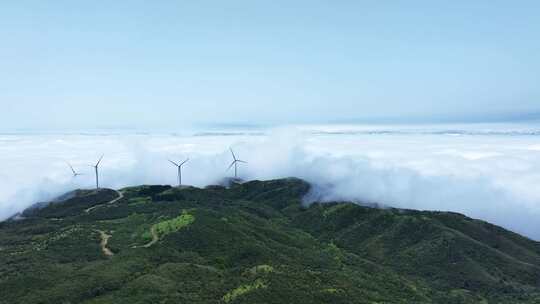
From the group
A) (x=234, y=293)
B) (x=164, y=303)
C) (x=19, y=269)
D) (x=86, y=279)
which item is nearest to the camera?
(x=164, y=303)

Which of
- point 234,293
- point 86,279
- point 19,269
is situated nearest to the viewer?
point 234,293

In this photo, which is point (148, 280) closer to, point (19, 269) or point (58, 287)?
point (58, 287)

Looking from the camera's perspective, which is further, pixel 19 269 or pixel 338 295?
pixel 19 269

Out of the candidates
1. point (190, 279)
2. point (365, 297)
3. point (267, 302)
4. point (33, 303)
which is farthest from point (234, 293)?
point (33, 303)

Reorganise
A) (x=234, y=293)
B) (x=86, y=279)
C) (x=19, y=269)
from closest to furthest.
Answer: (x=234, y=293)
(x=86, y=279)
(x=19, y=269)

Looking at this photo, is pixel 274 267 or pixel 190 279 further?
pixel 274 267

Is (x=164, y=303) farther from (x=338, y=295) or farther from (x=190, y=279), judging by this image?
(x=338, y=295)

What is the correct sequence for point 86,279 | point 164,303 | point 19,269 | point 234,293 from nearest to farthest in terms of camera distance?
point 164,303 → point 234,293 → point 86,279 → point 19,269

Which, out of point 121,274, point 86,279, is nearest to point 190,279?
point 121,274
